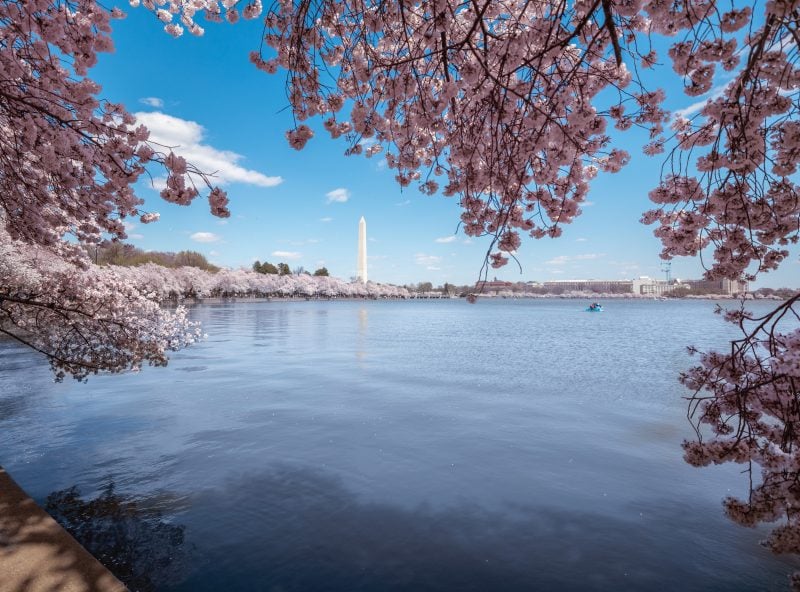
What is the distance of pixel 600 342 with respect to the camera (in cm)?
2844

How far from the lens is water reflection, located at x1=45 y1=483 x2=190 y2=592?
14.6 feet

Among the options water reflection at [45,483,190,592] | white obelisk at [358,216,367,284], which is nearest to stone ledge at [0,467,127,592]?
water reflection at [45,483,190,592]

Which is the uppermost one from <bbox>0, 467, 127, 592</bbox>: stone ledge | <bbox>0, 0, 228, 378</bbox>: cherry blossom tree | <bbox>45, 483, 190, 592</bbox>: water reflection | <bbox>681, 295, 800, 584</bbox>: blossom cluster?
<bbox>0, 0, 228, 378</bbox>: cherry blossom tree

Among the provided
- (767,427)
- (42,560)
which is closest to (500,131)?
(767,427)

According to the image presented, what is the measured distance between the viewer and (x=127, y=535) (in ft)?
16.7

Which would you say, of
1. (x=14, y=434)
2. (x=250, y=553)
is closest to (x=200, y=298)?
(x=14, y=434)

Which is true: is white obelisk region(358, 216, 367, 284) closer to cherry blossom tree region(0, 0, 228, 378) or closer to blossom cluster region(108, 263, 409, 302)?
blossom cluster region(108, 263, 409, 302)

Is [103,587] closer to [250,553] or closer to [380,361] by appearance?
[250,553]

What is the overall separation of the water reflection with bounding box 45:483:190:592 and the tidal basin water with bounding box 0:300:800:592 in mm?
29

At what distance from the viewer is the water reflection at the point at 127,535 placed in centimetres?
446

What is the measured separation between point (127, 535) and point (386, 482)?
11.2 ft

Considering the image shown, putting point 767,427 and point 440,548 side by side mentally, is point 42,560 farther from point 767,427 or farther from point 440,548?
point 767,427

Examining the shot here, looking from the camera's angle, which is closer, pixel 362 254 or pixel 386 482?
pixel 386 482

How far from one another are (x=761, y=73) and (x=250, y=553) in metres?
6.31
